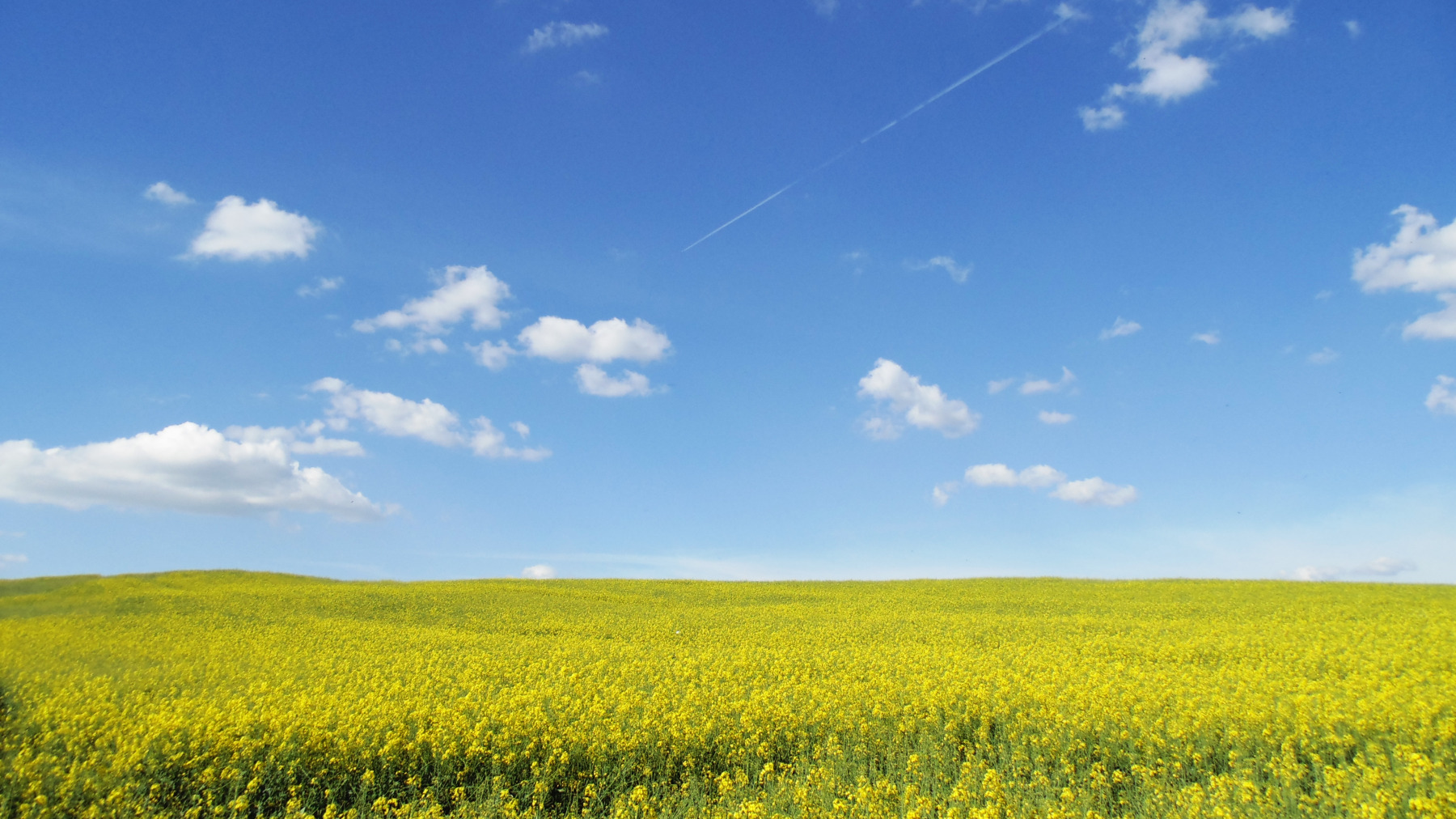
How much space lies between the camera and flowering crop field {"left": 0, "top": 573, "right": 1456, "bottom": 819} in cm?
899

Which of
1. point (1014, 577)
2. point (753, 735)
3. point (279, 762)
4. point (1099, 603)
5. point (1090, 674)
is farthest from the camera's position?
point (1014, 577)

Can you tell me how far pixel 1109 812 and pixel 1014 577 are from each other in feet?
146

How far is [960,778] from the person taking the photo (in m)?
9.30

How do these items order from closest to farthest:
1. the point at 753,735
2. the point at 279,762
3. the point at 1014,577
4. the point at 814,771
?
the point at 814,771
the point at 279,762
the point at 753,735
the point at 1014,577

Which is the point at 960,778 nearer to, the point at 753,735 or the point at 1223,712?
the point at 753,735

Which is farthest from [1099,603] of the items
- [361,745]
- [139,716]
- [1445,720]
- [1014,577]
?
[139,716]

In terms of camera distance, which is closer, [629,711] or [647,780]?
[647,780]

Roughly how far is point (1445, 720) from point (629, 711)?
13495mm

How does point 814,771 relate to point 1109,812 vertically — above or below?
above

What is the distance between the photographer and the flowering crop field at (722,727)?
899 cm

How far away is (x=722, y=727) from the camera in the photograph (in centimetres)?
1155

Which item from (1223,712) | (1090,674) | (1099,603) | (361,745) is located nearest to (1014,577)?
(1099,603)

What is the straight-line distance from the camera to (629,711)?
12.0m

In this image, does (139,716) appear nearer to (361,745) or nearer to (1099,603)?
(361,745)
